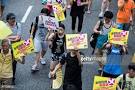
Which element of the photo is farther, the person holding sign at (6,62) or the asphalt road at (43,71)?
the asphalt road at (43,71)

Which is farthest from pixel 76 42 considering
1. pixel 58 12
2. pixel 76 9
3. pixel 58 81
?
pixel 76 9

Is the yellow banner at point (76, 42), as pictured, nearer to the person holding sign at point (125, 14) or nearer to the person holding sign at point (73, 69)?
the person holding sign at point (73, 69)

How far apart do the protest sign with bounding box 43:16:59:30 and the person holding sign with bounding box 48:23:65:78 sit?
12 cm

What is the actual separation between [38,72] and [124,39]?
8.86ft

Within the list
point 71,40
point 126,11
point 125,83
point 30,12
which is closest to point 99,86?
point 125,83

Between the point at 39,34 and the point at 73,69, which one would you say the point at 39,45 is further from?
the point at 73,69

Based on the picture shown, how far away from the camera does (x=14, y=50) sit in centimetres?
1034

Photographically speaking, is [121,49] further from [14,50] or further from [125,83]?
[14,50]

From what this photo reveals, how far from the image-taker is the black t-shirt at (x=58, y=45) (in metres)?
11.2

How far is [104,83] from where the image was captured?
9.30 metres

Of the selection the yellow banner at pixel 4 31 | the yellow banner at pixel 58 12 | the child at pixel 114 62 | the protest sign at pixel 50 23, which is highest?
the yellow banner at pixel 58 12

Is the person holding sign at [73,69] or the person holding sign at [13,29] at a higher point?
the person holding sign at [13,29]

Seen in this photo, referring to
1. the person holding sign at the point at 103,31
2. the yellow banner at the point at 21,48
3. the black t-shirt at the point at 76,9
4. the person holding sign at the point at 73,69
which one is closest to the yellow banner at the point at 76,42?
the person holding sign at the point at 73,69

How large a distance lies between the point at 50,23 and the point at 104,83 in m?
2.67
